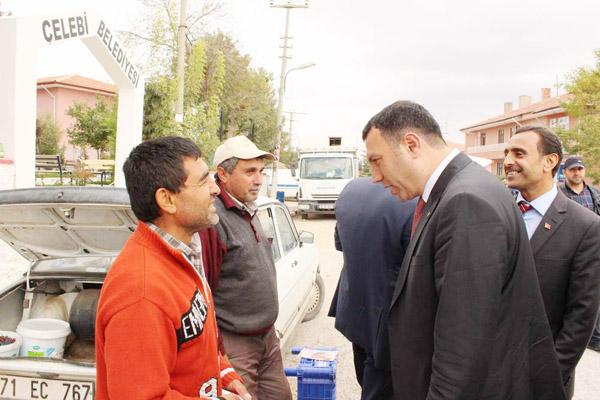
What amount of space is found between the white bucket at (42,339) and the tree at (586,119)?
963 inches

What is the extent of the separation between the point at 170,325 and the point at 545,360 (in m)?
1.26

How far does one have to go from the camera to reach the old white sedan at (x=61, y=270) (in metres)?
2.62

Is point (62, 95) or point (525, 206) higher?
point (62, 95)

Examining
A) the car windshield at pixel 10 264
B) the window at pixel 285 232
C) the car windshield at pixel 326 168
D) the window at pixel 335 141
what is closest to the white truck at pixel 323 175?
the car windshield at pixel 326 168

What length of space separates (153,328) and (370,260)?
1841mm

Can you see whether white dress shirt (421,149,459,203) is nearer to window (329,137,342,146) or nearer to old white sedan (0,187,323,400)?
old white sedan (0,187,323,400)

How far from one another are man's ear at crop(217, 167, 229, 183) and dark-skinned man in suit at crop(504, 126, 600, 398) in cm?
165

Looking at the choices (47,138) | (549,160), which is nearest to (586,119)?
(549,160)

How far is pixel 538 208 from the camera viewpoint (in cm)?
282

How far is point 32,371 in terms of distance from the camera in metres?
2.61

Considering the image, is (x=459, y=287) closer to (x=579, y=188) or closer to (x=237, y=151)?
(x=237, y=151)

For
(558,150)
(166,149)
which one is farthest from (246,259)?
(558,150)

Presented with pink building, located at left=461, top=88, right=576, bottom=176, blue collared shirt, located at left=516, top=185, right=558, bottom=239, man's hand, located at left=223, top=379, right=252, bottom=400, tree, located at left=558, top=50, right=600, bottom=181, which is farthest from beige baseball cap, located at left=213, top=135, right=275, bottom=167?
pink building, located at left=461, top=88, right=576, bottom=176

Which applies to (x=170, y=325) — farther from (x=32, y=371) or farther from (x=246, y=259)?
(x=32, y=371)
